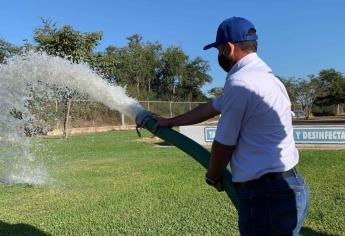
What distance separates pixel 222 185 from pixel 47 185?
671 centimetres

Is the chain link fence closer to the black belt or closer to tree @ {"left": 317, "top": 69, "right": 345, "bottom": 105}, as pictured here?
the black belt

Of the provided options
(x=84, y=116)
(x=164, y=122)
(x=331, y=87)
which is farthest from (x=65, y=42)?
(x=331, y=87)

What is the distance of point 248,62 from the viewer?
266 centimetres

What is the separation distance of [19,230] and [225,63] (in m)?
4.19

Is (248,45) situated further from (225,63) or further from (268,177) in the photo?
(268,177)

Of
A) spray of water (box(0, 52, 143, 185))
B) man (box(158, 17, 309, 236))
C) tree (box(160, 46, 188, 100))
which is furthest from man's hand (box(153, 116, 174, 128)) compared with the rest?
tree (box(160, 46, 188, 100))

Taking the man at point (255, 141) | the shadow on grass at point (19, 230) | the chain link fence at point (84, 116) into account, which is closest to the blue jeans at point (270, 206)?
the man at point (255, 141)

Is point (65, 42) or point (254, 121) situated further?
point (65, 42)

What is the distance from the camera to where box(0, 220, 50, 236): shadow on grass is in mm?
5883

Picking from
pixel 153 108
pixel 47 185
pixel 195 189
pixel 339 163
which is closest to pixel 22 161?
pixel 47 185

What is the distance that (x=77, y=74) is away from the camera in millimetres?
5230

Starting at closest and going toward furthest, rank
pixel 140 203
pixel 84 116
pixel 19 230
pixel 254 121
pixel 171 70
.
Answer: pixel 254 121 → pixel 19 230 → pixel 140 203 → pixel 84 116 → pixel 171 70

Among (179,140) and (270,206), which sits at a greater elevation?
(179,140)

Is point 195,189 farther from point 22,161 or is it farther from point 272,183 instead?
point 272,183
